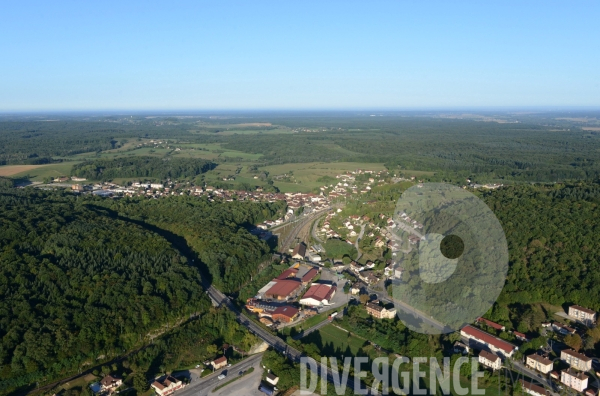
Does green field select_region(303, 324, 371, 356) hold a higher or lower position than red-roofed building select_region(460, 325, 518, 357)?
lower

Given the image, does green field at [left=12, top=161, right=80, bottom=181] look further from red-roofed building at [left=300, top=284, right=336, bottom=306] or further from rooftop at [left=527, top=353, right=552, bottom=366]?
rooftop at [left=527, top=353, right=552, bottom=366]

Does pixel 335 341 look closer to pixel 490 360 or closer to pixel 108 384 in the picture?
pixel 490 360

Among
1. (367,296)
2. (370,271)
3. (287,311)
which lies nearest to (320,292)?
(367,296)

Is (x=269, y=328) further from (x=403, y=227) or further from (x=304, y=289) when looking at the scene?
(x=403, y=227)

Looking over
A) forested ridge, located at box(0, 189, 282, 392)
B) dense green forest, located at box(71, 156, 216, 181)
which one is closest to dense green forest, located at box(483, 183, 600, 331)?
forested ridge, located at box(0, 189, 282, 392)

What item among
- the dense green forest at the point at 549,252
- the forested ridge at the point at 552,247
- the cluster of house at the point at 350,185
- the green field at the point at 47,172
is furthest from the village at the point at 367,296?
the green field at the point at 47,172

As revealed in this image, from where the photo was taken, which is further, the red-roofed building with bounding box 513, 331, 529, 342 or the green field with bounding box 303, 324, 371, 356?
the red-roofed building with bounding box 513, 331, 529, 342

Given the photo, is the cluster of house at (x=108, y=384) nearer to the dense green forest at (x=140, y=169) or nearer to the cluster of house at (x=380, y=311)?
the cluster of house at (x=380, y=311)

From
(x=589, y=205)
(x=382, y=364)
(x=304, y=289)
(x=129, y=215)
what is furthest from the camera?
(x=129, y=215)

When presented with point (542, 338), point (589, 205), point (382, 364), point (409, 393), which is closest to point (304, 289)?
point (382, 364)
